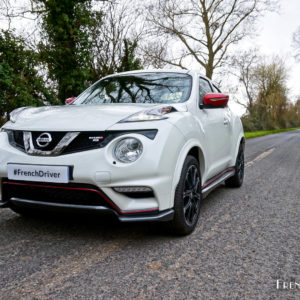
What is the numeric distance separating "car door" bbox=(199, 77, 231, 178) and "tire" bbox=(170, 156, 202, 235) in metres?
0.49

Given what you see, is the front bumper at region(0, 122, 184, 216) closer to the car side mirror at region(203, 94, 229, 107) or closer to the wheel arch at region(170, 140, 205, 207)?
the wheel arch at region(170, 140, 205, 207)

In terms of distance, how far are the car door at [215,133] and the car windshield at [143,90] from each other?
28cm

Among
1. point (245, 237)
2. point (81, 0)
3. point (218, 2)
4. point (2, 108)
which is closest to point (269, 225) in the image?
point (245, 237)

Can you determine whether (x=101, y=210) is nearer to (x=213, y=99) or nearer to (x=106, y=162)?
(x=106, y=162)

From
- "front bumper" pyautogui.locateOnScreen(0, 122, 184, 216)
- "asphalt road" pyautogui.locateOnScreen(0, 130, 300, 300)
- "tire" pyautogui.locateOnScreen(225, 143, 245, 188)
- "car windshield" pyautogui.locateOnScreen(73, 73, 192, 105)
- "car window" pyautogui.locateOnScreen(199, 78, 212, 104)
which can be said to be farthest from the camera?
"tire" pyautogui.locateOnScreen(225, 143, 245, 188)

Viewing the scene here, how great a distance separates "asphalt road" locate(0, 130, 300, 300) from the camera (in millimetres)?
1975

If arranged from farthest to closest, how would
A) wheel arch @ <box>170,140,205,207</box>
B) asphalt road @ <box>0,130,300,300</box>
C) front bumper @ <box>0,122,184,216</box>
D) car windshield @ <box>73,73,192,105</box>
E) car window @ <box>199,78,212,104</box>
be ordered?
1. car window @ <box>199,78,212,104</box>
2. car windshield @ <box>73,73,192,105</box>
3. wheel arch @ <box>170,140,205,207</box>
4. front bumper @ <box>0,122,184,216</box>
5. asphalt road @ <box>0,130,300,300</box>

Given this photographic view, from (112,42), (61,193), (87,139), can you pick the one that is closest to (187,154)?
(87,139)

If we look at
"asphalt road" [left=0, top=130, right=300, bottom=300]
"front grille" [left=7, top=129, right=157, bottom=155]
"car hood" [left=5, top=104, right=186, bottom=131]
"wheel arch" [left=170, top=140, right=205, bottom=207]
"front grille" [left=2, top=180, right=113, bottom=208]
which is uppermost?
"car hood" [left=5, top=104, right=186, bottom=131]

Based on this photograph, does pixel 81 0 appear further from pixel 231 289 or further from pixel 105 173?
pixel 231 289

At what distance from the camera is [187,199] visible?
2965 millimetres

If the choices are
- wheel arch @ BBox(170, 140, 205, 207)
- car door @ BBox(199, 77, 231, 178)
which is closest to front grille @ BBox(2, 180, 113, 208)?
wheel arch @ BBox(170, 140, 205, 207)

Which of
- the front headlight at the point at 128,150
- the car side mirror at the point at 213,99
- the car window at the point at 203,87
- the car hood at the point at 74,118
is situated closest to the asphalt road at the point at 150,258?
the front headlight at the point at 128,150

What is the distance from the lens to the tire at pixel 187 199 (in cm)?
272
